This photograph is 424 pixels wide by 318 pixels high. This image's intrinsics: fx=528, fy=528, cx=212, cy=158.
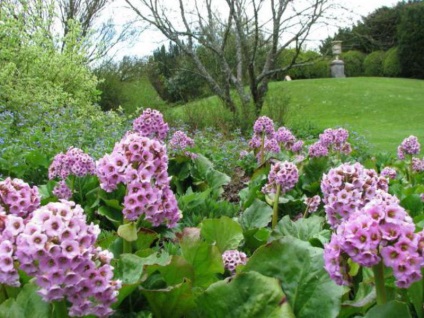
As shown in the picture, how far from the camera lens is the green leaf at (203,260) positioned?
1352 millimetres

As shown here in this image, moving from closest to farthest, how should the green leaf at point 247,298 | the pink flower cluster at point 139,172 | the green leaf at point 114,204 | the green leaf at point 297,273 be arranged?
the green leaf at point 247,298, the green leaf at point 297,273, the pink flower cluster at point 139,172, the green leaf at point 114,204

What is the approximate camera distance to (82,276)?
35.9 inches

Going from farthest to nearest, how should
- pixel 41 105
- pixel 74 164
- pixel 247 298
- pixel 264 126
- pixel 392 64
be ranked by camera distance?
1. pixel 392 64
2. pixel 41 105
3. pixel 264 126
4. pixel 74 164
5. pixel 247 298

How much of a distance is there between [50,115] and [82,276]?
7171mm

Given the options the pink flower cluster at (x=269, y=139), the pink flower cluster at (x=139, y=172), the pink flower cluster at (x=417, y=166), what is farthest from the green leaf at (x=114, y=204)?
the pink flower cluster at (x=417, y=166)

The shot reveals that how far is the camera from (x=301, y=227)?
1987mm

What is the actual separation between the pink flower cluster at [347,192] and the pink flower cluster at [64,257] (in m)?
0.82

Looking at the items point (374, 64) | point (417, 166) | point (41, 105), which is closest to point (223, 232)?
point (417, 166)

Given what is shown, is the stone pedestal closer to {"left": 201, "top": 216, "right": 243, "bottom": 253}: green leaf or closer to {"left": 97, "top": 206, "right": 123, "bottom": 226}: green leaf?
{"left": 97, "top": 206, "right": 123, "bottom": 226}: green leaf

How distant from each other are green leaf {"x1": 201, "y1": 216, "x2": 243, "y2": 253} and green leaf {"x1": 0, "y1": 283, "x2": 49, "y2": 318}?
2.53 feet

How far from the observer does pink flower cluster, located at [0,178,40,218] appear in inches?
52.4

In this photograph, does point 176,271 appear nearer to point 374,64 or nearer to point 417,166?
point 417,166

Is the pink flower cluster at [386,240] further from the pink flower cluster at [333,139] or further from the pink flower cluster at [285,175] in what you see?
the pink flower cluster at [333,139]

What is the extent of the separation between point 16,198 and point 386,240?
35.4 inches
